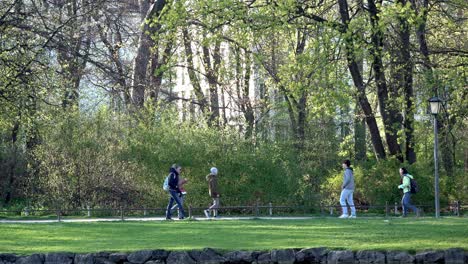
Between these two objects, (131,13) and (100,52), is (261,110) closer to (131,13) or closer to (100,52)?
(131,13)

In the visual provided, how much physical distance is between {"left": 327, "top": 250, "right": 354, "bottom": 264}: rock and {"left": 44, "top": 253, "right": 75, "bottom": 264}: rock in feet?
18.9

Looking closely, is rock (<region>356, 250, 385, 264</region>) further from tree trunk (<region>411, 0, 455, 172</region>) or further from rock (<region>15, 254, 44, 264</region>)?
tree trunk (<region>411, 0, 455, 172</region>)

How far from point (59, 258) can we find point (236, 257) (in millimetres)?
3975

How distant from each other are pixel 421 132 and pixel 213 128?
28.5 feet

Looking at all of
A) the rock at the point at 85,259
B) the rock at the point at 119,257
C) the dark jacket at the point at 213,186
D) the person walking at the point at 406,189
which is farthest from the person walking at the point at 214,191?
the rock at the point at 85,259

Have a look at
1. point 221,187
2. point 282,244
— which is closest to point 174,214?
point 221,187

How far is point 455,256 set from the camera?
2030cm

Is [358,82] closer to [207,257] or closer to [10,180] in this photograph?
[207,257]

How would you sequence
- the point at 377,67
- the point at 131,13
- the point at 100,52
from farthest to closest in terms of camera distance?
the point at 131,13 < the point at 100,52 < the point at 377,67

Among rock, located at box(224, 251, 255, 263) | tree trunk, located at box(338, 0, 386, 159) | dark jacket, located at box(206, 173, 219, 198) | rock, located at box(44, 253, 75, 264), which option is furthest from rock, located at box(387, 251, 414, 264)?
dark jacket, located at box(206, 173, 219, 198)

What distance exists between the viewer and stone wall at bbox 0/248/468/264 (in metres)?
20.4

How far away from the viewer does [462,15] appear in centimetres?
3822

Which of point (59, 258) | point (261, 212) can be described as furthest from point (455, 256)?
point (261, 212)

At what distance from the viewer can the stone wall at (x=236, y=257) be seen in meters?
20.4
